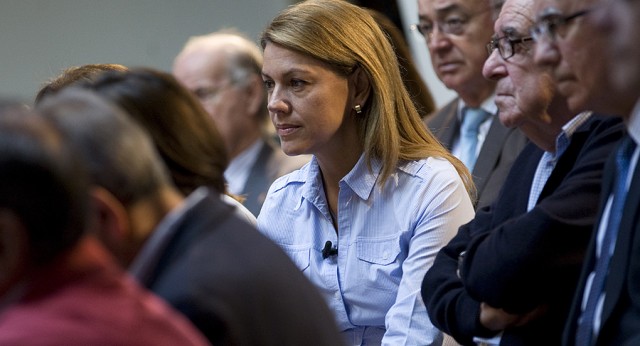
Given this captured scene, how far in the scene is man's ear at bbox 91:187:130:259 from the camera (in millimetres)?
1838

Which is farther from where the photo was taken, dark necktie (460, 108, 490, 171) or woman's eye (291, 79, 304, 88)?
dark necktie (460, 108, 490, 171)

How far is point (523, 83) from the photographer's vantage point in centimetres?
295

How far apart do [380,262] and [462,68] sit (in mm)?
1481

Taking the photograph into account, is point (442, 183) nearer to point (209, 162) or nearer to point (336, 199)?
point (336, 199)

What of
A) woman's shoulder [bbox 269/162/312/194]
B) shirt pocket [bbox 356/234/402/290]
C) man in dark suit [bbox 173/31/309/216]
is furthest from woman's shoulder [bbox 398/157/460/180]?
man in dark suit [bbox 173/31/309/216]

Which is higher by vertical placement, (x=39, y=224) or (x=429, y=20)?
(x=39, y=224)

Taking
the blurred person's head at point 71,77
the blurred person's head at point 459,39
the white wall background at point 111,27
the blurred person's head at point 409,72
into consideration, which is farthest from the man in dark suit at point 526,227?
the white wall background at point 111,27

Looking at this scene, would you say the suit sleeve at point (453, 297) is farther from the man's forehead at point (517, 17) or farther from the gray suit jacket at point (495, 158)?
the gray suit jacket at point (495, 158)

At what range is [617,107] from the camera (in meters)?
2.39

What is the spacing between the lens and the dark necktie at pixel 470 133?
4512mm

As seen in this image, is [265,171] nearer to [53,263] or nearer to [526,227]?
[526,227]

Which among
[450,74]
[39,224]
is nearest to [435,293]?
[39,224]

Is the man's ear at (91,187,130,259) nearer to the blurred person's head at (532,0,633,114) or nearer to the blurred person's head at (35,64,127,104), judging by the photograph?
the blurred person's head at (532,0,633,114)

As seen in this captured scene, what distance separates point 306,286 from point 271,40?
164 centimetres
